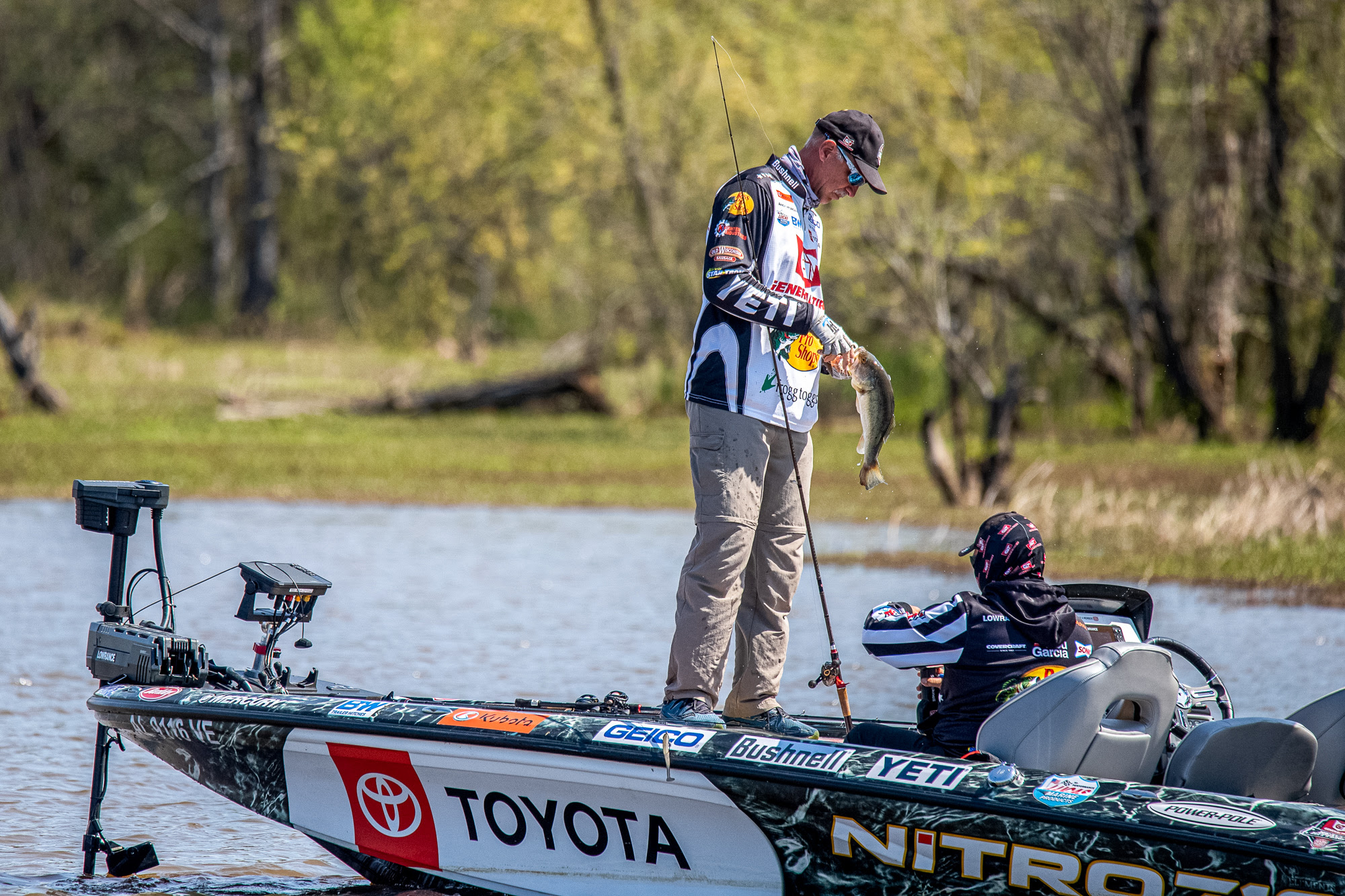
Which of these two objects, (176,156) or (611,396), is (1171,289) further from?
(176,156)

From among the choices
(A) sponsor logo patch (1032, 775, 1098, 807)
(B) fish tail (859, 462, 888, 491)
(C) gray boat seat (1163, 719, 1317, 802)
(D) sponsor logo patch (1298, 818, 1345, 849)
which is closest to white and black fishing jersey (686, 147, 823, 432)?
(B) fish tail (859, 462, 888, 491)

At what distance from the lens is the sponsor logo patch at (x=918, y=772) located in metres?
3.90

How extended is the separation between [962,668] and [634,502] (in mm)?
12021

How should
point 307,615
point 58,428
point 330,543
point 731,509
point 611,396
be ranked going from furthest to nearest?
point 611,396 → point 58,428 → point 330,543 → point 307,615 → point 731,509

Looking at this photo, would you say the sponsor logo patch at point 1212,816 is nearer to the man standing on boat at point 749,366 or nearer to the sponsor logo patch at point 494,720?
the man standing on boat at point 749,366

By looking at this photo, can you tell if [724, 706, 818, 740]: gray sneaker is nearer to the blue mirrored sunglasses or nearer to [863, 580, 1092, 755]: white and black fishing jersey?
[863, 580, 1092, 755]: white and black fishing jersey

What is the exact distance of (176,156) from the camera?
44.7 metres

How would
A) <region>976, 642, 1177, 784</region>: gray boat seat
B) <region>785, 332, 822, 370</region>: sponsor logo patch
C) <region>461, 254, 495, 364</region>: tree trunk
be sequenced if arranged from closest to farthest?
<region>976, 642, 1177, 784</region>: gray boat seat
<region>785, 332, 822, 370</region>: sponsor logo patch
<region>461, 254, 495, 364</region>: tree trunk

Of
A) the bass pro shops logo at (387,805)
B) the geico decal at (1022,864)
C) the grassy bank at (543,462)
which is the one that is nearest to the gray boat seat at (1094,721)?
the geico decal at (1022,864)

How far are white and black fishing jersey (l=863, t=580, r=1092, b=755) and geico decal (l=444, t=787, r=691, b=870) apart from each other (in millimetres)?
747

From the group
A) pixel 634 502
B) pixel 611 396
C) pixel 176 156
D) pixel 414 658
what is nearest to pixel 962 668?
pixel 414 658

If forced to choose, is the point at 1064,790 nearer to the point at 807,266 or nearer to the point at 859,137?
the point at 807,266

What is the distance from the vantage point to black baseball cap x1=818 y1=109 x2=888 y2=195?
4.90m

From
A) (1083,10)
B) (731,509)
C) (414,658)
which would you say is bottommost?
(414,658)
